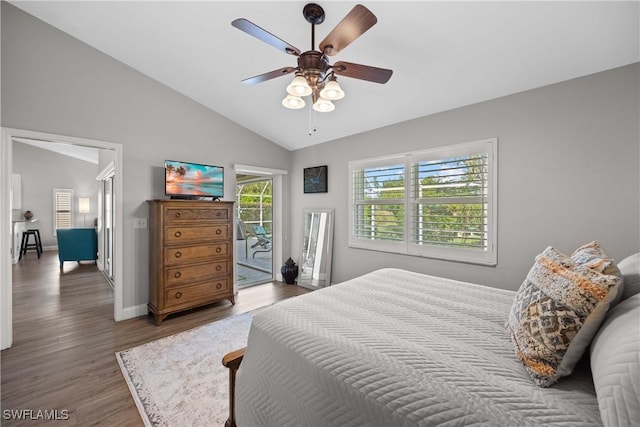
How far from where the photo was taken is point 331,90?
5.80 ft

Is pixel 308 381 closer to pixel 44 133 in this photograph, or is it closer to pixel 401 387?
pixel 401 387

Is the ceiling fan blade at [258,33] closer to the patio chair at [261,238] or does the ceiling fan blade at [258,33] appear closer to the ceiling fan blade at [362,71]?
the ceiling fan blade at [362,71]

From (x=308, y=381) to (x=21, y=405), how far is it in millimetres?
2084

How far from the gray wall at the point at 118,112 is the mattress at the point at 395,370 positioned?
2637 millimetres

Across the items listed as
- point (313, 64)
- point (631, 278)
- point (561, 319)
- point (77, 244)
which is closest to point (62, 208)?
point (77, 244)

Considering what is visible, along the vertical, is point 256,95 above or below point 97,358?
above

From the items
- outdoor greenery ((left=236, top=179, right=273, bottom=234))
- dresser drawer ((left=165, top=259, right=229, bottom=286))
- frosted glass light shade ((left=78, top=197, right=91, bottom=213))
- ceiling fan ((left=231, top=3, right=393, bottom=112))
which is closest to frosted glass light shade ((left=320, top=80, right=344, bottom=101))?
ceiling fan ((left=231, top=3, right=393, bottom=112))

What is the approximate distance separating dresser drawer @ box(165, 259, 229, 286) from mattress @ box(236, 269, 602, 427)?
6.71 feet

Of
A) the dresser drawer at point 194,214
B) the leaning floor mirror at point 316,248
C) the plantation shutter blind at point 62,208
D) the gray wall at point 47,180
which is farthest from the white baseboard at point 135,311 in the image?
the plantation shutter blind at point 62,208

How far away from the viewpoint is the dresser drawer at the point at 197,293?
3.06 metres

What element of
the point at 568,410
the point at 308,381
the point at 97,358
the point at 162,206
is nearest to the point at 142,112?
the point at 162,206

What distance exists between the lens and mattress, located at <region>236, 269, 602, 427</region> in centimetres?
82

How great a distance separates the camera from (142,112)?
3.21 m

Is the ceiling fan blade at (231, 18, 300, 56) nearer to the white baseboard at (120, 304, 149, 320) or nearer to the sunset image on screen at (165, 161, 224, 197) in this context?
the sunset image on screen at (165, 161, 224, 197)
